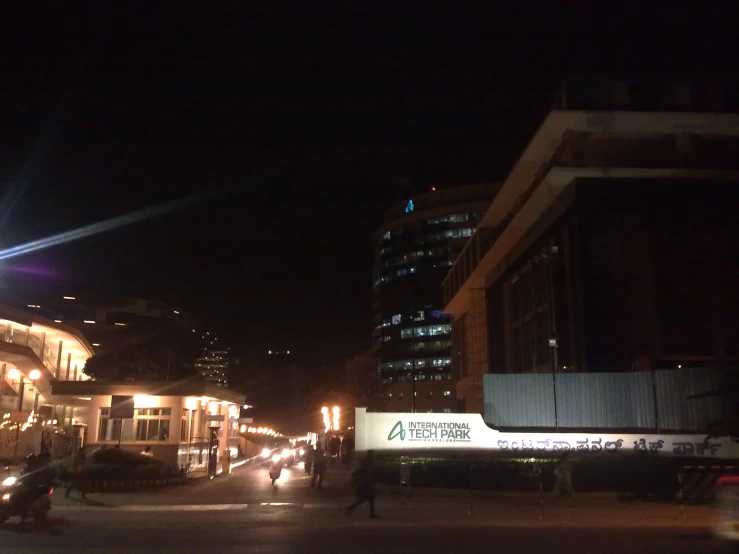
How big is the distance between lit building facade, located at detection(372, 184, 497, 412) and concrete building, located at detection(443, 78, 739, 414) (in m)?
63.7

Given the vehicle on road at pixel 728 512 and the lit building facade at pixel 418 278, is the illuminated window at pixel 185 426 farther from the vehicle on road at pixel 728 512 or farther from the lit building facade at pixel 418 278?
the lit building facade at pixel 418 278

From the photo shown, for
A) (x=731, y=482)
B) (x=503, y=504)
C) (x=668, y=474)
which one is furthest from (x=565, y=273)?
(x=731, y=482)

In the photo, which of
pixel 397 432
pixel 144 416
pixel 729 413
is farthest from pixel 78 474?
pixel 729 413

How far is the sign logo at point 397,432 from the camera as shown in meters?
22.0

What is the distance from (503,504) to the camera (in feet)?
58.5

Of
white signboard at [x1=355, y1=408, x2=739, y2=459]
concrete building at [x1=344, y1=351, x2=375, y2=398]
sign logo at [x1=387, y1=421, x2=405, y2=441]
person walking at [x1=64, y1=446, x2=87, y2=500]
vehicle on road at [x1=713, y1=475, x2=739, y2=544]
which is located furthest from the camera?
concrete building at [x1=344, y1=351, x2=375, y2=398]

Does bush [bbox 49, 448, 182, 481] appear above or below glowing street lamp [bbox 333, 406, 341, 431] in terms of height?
below

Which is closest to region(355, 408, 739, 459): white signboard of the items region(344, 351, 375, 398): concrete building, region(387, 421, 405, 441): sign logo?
region(387, 421, 405, 441): sign logo

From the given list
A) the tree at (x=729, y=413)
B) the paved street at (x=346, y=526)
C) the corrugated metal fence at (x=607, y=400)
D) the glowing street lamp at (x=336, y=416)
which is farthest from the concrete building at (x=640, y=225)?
the glowing street lamp at (x=336, y=416)

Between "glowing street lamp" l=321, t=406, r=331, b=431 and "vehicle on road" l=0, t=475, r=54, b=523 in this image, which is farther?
"glowing street lamp" l=321, t=406, r=331, b=431

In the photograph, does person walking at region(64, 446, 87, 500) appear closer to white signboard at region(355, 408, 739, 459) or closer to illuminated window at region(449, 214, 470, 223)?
white signboard at region(355, 408, 739, 459)

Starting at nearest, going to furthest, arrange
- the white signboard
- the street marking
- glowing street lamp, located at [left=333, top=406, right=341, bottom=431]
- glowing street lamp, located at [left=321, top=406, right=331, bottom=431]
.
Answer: the street marking, the white signboard, glowing street lamp, located at [left=333, top=406, right=341, bottom=431], glowing street lamp, located at [left=321, top=406, right=331, bottom=431]

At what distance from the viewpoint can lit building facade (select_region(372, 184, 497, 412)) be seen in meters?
95.8

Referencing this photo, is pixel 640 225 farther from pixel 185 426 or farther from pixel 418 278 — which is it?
pixel 418 278
